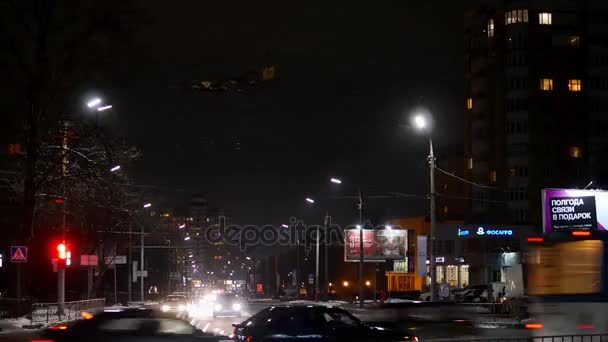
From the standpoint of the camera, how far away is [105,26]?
36.2m

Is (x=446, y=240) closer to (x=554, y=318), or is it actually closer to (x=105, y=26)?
(x=105, y=26)

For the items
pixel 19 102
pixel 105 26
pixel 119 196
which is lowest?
pixel 119 196

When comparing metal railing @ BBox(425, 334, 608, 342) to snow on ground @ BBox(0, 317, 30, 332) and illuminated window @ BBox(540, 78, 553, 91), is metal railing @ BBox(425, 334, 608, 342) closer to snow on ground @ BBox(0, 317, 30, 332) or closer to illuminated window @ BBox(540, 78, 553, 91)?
snow on ground @ BBox(0, 317, 30, 332)

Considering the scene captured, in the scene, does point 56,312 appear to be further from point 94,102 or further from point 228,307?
point 94,102

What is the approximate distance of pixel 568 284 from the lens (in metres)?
19.2

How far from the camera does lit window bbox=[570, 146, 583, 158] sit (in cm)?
9600

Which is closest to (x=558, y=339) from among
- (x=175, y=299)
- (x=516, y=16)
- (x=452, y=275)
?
(x=175, y=299)

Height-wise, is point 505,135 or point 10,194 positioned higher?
point 505,135

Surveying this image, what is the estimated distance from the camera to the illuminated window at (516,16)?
9606 cm

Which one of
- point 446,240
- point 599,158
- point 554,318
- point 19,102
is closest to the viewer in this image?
point 554,318

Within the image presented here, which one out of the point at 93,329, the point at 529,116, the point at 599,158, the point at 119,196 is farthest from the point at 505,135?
the point at 93,329

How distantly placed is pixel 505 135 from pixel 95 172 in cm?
7017

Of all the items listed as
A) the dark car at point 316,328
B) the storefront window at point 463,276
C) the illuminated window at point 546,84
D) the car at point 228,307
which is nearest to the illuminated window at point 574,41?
the illuminated window at point 546,84

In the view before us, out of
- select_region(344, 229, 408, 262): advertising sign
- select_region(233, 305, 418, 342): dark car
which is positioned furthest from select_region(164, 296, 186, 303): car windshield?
select_region(233, 305, 418, 342): dark car
